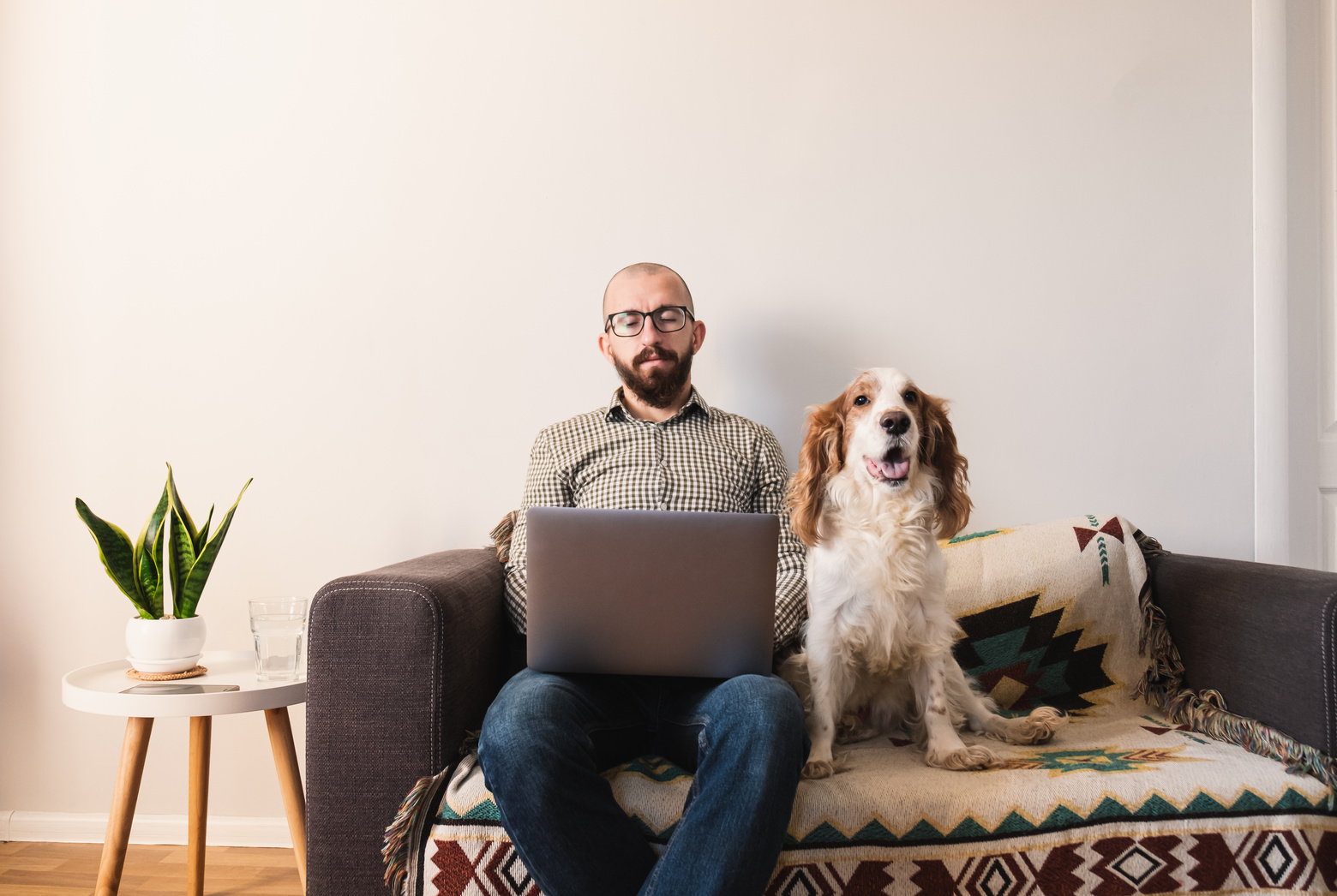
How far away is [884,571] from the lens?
63.2 inches

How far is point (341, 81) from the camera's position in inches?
93.5

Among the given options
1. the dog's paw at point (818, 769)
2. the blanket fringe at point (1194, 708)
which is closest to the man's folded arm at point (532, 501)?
the dog's paw at point (818, 769)

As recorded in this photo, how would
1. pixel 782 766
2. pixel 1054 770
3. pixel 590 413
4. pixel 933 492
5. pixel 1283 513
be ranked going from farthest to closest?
pixel 1283 513, pixel 590 413, pixel 933 492, pixel 1054 770, pixel 782 766

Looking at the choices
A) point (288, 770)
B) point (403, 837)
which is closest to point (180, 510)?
point (288, 770)

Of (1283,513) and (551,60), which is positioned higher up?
(551,60)

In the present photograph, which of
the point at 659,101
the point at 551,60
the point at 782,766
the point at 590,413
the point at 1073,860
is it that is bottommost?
the point at 1073,860

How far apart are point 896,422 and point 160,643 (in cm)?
164

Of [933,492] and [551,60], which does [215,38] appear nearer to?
[551,60]

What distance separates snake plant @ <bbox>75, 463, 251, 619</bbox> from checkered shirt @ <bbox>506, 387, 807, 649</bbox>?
2.33 feet

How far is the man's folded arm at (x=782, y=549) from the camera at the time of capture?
177 cm

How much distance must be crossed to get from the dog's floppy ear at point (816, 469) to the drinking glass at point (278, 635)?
1.12m

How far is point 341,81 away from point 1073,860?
2567 mm

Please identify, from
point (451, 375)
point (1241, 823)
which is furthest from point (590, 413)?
point (1241, 823)

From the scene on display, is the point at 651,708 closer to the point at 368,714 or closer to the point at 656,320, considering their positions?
the point at 368,714
